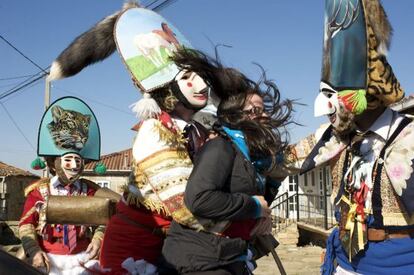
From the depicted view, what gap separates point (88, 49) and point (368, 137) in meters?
1.78

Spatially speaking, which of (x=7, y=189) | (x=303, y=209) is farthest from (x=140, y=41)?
(x=7, y=189)

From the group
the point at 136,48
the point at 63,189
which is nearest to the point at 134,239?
the point at 136,48

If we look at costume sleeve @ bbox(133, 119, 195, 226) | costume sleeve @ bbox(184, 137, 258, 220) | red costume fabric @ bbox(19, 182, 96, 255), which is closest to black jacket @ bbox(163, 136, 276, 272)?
costume sleeve @ bbox(184, 137, 258, 220)

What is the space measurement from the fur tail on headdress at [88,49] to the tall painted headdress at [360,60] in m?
1.34

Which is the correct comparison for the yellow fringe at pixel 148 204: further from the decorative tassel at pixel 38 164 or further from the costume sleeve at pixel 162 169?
the decorative tassel at pixel 38 164

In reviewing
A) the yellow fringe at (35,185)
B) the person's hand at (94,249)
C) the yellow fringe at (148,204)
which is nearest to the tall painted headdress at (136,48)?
the yellow fringe at (148,204)

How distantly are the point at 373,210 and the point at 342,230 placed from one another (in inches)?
11.4

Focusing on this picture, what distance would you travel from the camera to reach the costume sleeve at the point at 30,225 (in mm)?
3745

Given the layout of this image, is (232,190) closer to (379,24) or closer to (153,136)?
(153,136)

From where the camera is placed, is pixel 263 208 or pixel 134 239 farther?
pixel 134 239

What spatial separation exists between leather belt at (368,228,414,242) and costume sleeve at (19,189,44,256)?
7.69 feet

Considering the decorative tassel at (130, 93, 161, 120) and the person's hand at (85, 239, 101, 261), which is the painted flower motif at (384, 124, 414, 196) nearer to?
the decorative tassel at (130, 93, 161, 120)

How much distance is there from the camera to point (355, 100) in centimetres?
267

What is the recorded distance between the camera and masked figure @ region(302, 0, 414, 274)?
8.47 ft
